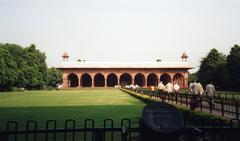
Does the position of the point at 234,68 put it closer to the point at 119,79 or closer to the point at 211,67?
the point at 211,67

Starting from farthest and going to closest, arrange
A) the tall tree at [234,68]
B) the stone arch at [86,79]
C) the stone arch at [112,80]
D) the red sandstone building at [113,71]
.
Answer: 1. the stone arch at [112,80]
2. the stone arch at [86,79]
3. the red sandstone building at [113,71]
4. the tall tree at [234,68]

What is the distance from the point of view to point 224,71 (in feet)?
169

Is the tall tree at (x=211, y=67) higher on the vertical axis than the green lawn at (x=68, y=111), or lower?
higher

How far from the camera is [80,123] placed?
12242 millimetres

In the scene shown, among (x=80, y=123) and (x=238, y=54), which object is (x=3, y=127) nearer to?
(x=80, y=123)

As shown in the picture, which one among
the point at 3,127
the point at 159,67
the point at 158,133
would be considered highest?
the point at 159,67

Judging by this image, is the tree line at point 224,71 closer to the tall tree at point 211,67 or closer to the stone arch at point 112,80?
the tall tree at point 211,67

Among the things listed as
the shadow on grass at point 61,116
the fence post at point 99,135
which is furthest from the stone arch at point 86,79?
the fence post at point 99,135

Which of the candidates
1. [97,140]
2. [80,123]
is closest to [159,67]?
[80,123]

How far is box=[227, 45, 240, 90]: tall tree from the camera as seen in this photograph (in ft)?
155

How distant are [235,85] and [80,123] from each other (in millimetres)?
40275

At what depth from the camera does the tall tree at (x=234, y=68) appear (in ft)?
155

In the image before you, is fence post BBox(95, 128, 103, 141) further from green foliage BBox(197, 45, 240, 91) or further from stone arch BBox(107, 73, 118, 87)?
stone arch BBox(107, 73, 118, 87)

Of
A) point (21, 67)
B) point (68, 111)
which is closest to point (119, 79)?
A: point (21, 67)
